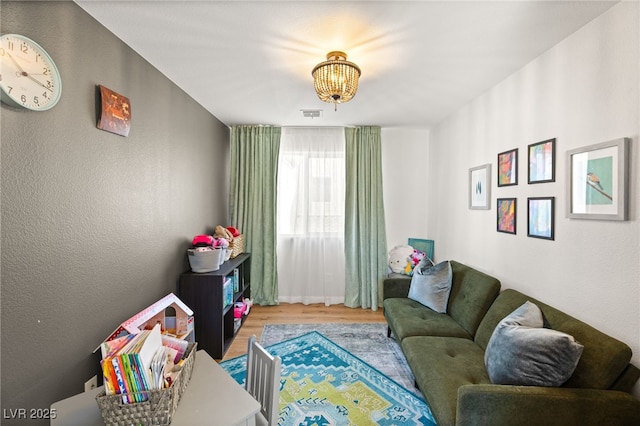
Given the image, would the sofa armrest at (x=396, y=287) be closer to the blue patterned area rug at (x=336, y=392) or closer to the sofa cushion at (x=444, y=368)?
the blue patterned area rug at (x=336, y=392)

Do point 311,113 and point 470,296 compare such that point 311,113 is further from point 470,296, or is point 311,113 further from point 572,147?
point 470,296

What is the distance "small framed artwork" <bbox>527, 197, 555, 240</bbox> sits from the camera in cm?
185

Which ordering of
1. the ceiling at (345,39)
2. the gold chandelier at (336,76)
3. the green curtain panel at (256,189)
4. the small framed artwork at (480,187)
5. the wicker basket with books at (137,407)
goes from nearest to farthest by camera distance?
1. the wicker basket with books at (137,407)
2. the ceiling at (345,39)
3. the gold chandelier at (336,76)
4. the small framed artwork at (480,187)
5. the green curtain panel at (256,189)

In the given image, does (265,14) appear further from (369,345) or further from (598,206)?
(369,345)

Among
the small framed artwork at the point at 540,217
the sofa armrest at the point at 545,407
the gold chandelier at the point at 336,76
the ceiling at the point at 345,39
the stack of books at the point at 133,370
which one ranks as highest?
the ceiling at the point at 345,39

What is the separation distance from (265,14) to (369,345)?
2.93m

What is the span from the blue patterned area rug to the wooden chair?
23.0 inches

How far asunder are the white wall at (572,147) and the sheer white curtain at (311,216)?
5.87ft

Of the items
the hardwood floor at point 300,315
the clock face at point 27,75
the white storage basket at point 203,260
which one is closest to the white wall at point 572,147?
the hardwood floor at point 300,315

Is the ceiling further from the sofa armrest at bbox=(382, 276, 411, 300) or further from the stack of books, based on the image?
the sofa armrest at bbox=(382, 276, 411, 300)

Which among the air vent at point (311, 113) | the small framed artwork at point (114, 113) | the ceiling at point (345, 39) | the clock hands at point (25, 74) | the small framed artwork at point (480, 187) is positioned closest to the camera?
the clock hands at point (25, 74)

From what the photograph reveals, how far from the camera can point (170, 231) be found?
2.44 meters

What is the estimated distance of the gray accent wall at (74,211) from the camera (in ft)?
3.92

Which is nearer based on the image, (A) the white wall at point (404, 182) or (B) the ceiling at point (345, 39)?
(B) the ceiling at point (345, 39)
